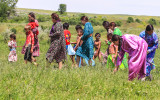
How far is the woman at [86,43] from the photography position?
9395 millimetres

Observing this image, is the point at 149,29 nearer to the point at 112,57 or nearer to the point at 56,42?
the point at 112,57

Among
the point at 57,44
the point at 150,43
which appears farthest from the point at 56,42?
the point at 150,43

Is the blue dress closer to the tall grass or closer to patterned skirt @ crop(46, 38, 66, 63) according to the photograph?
patterned skirt @ crop(46, 38, 66, 63)

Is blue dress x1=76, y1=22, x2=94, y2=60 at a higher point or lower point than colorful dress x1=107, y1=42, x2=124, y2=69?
higher

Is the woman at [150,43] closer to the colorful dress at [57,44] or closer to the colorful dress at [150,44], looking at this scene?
the colorful dress at [150,44]

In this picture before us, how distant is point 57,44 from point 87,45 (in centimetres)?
128

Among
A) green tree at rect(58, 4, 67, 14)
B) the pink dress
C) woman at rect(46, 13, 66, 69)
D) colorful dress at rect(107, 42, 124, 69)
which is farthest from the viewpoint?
green tree at rect(58, 4, 67, 14)

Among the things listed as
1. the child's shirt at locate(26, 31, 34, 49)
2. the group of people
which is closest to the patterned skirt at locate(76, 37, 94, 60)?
the group of people

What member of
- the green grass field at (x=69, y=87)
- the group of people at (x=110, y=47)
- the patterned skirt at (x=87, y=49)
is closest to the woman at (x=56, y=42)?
the group of people at (x=110, y=47)

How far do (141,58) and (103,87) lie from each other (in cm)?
188

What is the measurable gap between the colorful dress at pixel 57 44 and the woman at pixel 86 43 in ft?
3.04

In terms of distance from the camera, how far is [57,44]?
8984 millimetres

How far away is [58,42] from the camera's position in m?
9.00

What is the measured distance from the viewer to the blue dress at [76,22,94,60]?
9.40m
